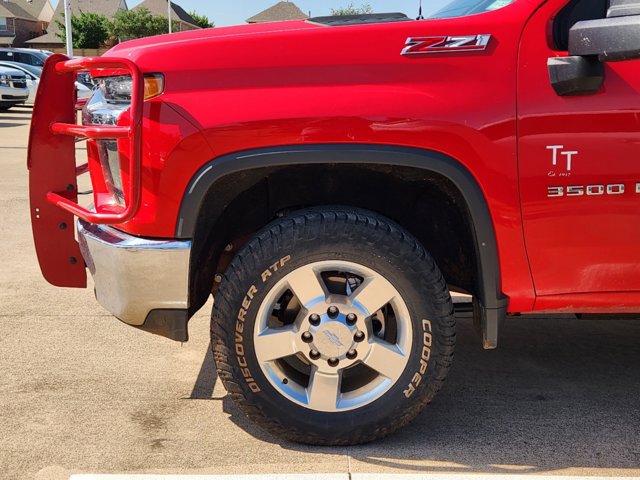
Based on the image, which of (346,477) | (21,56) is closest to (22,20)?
(21,56)

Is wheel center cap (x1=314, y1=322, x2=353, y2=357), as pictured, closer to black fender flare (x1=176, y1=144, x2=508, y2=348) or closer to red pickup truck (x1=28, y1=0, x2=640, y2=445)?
red pickup truck (x1=28, y1=0, x2=640, y2=445)

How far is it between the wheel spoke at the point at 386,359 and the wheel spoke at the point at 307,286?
279 millimetres

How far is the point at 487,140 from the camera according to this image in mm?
2707

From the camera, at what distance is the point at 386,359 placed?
9.55ft

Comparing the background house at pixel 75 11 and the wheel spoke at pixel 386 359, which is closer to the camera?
the wheel spoke at pixel 386 359

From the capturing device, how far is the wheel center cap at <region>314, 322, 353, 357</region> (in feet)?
9.44

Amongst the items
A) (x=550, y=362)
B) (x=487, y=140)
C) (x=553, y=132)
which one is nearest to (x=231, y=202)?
(x=487, y=140)

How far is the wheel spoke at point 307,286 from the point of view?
286 cm

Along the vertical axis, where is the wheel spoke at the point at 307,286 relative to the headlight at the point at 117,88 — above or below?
below

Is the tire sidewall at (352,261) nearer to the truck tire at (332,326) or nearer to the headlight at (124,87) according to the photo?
the truck tire at (332,326)

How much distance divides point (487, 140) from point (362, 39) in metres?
0.56

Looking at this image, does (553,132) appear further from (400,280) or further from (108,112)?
(108,112)

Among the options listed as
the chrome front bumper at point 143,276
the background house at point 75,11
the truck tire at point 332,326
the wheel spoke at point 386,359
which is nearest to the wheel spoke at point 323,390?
the truck tire at point 332,326

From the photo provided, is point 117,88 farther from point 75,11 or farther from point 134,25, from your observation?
point 75,11
